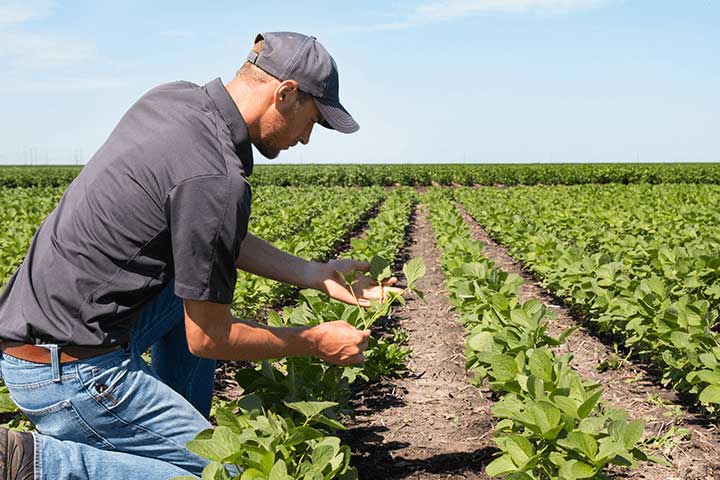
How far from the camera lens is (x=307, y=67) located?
7.27 ft

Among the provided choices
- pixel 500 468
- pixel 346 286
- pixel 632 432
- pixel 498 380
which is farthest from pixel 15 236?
pixel 632 432

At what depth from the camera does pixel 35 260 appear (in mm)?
2195

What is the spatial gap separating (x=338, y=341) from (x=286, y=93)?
887 millimetres

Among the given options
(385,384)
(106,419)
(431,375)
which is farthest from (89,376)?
(431,375)

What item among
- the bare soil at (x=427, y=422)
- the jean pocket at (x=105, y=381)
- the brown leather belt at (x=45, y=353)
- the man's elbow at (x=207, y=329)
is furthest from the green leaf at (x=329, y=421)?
the bare soil at (x=427, y=422)

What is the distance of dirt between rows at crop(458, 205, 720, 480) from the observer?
327 cm

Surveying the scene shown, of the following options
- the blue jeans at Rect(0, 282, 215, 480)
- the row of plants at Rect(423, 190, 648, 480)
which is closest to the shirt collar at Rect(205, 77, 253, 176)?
the blue jeans at Rect(0, 282, 215, 480)

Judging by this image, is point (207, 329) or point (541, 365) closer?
point (207, 329)

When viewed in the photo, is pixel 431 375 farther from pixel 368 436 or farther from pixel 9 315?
pixel 9 315

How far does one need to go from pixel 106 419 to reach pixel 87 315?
1.20ft

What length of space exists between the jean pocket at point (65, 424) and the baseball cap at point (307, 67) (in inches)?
49.9

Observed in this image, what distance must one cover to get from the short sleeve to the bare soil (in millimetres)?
1674

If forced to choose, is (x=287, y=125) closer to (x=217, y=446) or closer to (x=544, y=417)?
(x=217, y=446)

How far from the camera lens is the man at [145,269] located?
2037mm
